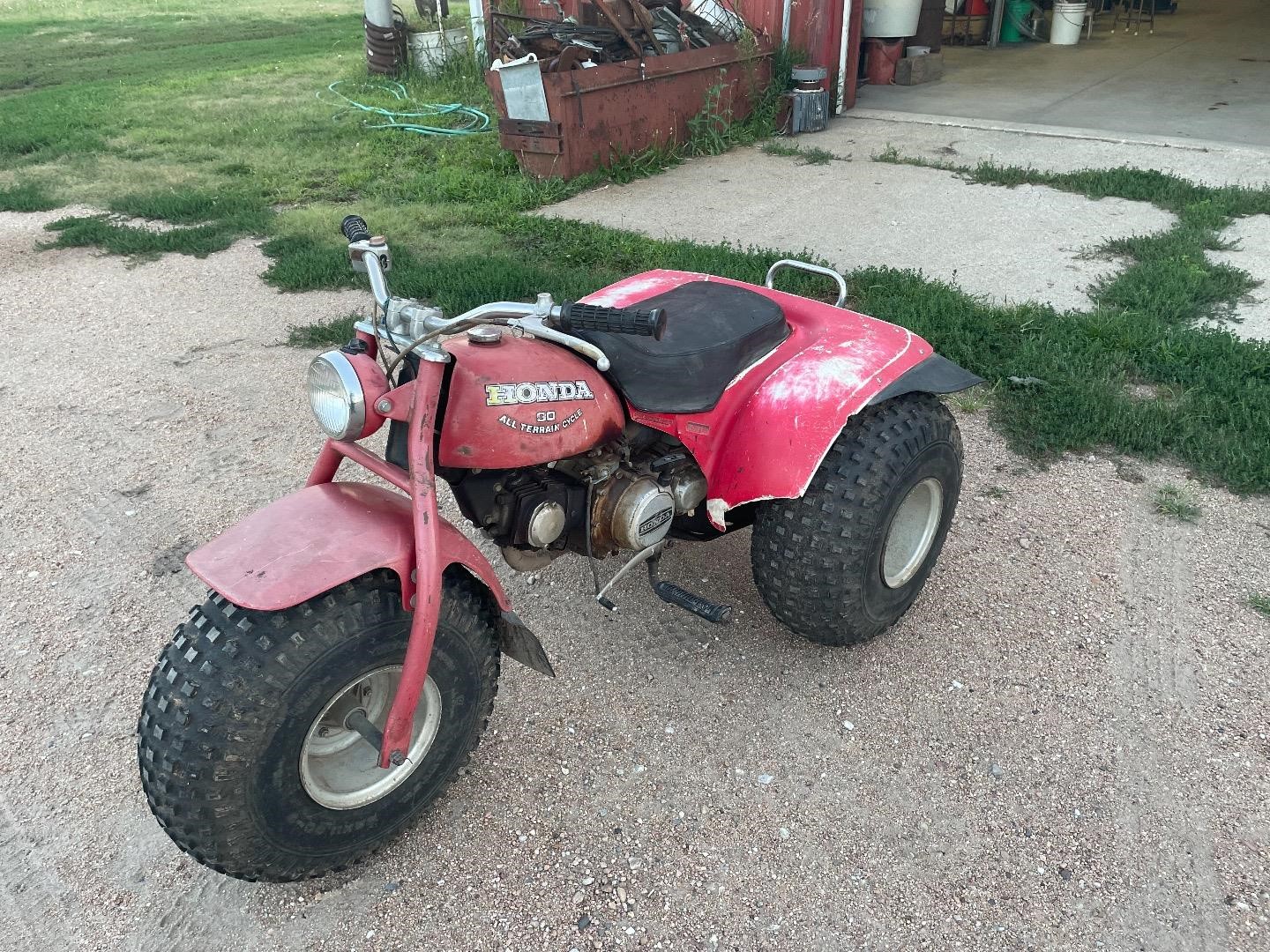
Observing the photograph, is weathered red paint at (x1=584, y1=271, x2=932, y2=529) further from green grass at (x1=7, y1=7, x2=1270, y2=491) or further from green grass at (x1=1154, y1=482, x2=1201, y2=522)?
green grass at (x1=7, y1=7, x2=1270, y2=491)

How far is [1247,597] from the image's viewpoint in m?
3.04

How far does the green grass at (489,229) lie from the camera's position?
404 centimetres

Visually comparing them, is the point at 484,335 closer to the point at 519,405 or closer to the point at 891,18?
the point at 519,405

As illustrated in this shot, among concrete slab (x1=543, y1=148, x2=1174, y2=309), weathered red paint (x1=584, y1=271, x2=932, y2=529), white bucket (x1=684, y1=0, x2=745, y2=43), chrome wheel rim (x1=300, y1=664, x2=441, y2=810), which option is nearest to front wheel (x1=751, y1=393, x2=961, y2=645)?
weathered red paint (x1=584, y1=271, x2=932, y2=529)

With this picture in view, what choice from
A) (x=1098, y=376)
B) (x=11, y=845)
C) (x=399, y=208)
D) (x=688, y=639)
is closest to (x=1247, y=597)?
(x=1098, y=376)

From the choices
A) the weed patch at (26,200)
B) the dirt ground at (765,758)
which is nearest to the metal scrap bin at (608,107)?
the weed patch at (26,200)

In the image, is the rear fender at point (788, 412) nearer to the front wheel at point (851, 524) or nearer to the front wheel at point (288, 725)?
the front wheel at point (851, 524)

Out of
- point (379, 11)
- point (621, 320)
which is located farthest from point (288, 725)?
point (379, 11)

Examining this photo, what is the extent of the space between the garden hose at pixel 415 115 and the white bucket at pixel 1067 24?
754 cm

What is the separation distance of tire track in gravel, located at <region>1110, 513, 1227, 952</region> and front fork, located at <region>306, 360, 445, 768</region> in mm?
1568

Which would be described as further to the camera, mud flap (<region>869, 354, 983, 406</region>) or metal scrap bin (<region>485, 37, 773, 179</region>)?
metal scrap bin (<region>485, 37, 773, 179</region>)

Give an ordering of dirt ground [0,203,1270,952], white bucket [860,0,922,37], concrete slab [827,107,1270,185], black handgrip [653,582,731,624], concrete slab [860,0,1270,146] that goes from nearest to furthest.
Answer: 1. dirt ground [0,203,1270,952]
2. black handgrip [653,582,731,624]
3. concrete slab [827,107,1270,185]
4. concrete slab [860,0,1270,146]
5. white bucket [860,0,922,37]

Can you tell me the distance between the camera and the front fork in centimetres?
197

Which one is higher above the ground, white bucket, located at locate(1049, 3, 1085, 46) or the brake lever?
the brake lever
